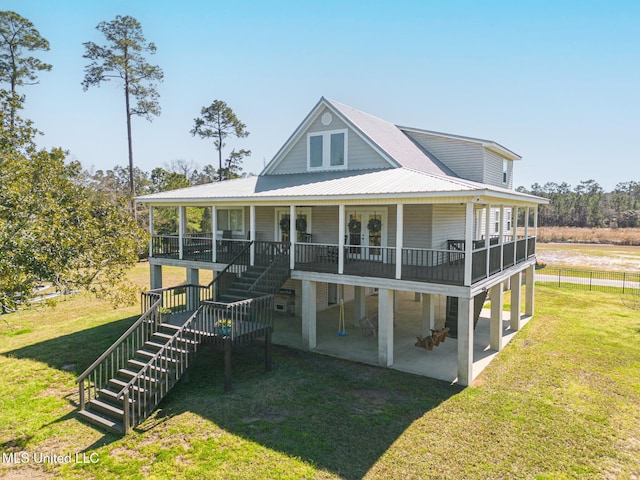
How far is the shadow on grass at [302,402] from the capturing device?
8.11 meters

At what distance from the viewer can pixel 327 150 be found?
18.5 m

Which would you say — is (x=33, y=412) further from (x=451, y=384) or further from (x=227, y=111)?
(x=227, y=111)

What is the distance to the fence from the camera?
25.6 metres

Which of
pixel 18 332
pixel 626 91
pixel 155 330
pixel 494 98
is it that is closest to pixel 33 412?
pixel 155 330

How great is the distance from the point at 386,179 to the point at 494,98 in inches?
624

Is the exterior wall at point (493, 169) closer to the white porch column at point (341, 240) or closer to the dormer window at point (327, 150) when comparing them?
the dormer window at point (327, 150)

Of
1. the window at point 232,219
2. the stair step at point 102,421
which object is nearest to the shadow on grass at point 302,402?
the stair step at point 102,421

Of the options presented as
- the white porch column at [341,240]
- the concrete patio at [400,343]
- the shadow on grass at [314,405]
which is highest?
the white porch column at [341,240]

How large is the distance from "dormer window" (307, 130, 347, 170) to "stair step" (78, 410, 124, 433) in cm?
1308

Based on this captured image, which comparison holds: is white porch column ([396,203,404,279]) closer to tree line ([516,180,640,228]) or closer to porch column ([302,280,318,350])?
porch column ([302,280,318,350])

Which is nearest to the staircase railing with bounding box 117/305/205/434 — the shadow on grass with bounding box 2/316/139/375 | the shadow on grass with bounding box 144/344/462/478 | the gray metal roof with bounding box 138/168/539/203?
the shadow on grass with bounding box 144/344/462/478

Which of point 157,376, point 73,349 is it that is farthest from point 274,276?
point 73,349

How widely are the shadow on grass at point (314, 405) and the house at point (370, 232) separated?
1.44 m

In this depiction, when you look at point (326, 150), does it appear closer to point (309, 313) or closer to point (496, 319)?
point (309, 313)
